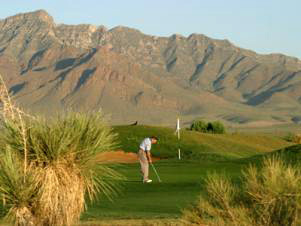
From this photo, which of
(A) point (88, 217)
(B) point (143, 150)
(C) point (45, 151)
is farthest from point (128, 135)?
(C) point (45, 151)

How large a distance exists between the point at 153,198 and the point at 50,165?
9.90 meters

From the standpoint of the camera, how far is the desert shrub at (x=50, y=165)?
1496cm

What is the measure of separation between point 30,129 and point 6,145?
554 millimetres

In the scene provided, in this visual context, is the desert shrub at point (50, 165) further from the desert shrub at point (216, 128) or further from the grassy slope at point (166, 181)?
the desert shrub at point (216, 128)

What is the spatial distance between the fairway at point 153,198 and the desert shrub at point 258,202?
15.0ft

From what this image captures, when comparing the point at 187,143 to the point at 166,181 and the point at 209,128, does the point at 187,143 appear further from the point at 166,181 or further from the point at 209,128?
the point at 166,181

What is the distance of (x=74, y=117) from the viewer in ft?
51.8

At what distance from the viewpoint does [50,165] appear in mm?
15227

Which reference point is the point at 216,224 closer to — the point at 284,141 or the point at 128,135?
the point at 128,135

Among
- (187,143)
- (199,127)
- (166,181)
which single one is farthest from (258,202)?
(199,127)

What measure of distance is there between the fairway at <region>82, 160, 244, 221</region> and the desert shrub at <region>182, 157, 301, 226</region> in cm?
457

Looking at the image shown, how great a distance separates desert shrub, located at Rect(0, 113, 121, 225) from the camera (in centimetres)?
1496

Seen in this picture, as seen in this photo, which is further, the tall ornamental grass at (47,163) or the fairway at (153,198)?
the fairway at (153,198)

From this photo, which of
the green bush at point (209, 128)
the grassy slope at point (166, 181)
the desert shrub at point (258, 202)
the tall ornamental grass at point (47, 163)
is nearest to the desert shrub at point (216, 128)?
the green bush at point (209, 128)
